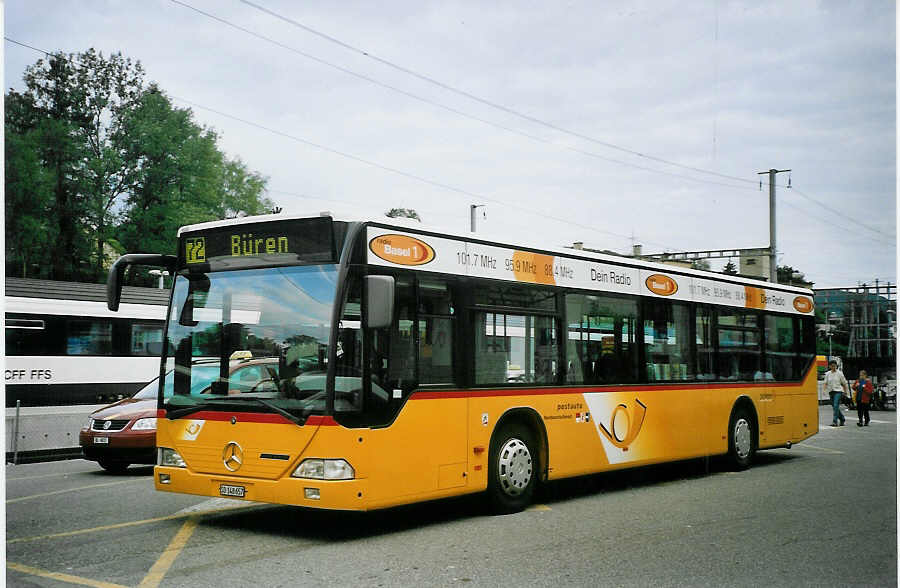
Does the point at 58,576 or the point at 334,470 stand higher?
the point at 334,470

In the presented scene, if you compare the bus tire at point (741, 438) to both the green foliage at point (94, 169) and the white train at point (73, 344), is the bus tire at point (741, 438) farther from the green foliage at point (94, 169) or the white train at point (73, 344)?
the green foliage at point (94, 169)

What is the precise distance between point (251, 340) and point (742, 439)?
29.4 feet

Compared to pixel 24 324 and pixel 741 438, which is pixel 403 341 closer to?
pixel 741 438

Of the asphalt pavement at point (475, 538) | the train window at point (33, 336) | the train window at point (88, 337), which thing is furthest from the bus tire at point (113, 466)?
the train window at point (88, 337)

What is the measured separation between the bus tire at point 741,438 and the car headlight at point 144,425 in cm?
843

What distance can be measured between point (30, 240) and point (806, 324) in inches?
1502

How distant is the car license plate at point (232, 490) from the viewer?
8.91m

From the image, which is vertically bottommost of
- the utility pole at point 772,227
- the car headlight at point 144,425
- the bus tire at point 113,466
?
the bus tire at point 113,466

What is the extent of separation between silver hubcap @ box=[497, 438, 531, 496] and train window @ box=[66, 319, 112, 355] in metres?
16.7

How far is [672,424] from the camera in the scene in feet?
44.0

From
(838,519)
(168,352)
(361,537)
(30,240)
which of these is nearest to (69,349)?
(168,352)

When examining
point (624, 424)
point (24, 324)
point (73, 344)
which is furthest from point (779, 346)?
point (24, 324)

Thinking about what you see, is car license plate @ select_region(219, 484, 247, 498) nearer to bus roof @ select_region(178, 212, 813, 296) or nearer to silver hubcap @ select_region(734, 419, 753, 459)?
bus roof @ select_region(178, 212, 813, 296)

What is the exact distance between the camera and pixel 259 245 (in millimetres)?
9328
